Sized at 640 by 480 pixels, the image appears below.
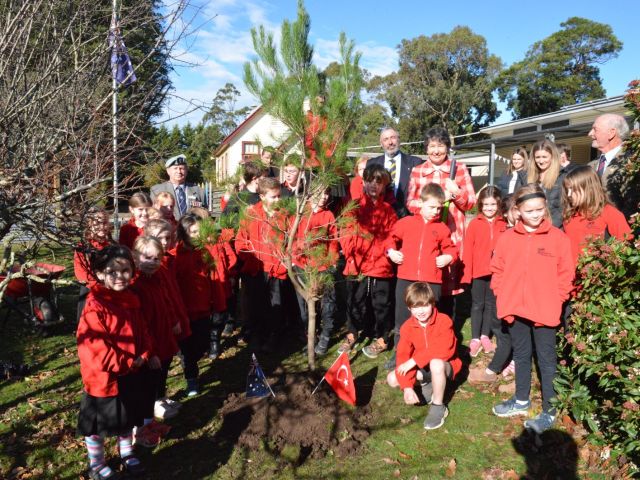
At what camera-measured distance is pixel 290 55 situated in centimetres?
289

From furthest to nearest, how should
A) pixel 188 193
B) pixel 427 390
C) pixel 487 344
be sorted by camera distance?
pixel 188 193, pixel 487 344, pixel 427 390

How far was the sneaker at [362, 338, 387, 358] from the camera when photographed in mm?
4691

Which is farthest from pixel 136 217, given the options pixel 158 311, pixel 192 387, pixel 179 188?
pixel 192 387

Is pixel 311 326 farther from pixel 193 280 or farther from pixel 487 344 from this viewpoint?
pixel 487 344

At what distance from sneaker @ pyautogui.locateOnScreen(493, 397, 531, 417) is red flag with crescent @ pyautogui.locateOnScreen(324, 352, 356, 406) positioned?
106 cm

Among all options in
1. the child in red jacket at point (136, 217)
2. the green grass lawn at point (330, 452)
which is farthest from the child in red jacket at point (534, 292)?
the child in red jacket at point (136, 217)

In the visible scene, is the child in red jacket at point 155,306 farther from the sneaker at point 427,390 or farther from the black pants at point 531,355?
the black pants at point 531,355

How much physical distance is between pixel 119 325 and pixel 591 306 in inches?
114

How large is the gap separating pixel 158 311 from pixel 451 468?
215 cm

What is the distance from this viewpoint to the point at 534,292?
3338mm

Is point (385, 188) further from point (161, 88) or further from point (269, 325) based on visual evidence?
point (161, 88)

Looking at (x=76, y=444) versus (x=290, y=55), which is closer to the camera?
(x=290, y=55)

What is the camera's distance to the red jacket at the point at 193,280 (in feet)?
13.5

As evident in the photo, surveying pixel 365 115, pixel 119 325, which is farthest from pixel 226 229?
pixel 365 115
